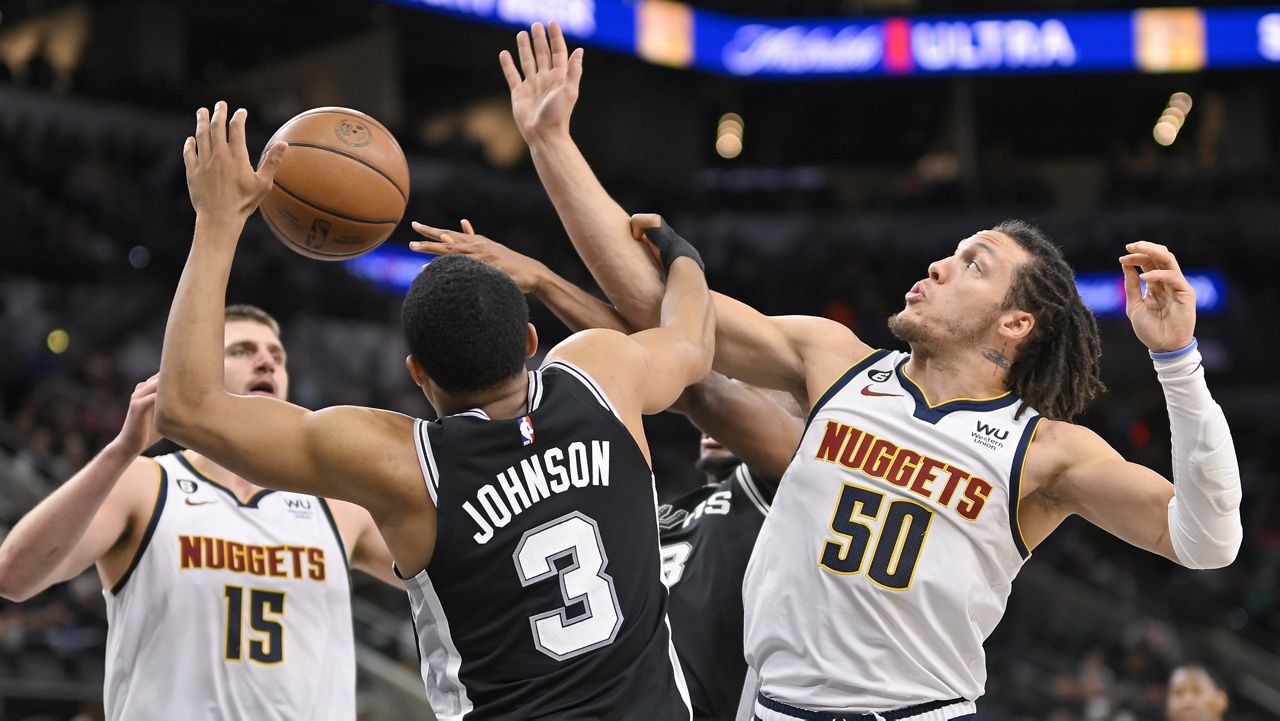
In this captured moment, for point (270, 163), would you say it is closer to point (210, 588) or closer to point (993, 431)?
point (210, 588)

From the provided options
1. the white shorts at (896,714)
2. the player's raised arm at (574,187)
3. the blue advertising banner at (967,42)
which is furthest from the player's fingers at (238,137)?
the blue advertising banner at (967,42)

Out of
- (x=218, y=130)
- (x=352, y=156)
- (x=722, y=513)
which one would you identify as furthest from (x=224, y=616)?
(x=218, y=130)

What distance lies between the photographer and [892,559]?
11.3 ft

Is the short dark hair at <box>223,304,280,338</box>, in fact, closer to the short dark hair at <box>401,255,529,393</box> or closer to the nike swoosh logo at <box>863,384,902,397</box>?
the short dark hair at <box>401,255,529,393</box>

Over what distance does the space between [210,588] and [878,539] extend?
2011mm

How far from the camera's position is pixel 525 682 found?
2824mm

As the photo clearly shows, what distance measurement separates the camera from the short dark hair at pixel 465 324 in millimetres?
2824

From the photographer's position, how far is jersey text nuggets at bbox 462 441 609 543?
2.83 meters

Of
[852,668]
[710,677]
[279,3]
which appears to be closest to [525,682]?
[852,668]

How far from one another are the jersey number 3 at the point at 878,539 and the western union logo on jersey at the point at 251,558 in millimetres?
1676

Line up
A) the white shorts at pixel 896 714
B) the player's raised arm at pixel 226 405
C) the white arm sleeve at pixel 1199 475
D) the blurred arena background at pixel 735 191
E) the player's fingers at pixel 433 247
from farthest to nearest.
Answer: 1. the blurred arena background at pixel 735 191
2. the player's fingers at pixel 433 247
3. the white shorts at pixel 896 714
4. the white arm sleeve at pixel 1199 475
5. the player's raised arm at pixel 226 405

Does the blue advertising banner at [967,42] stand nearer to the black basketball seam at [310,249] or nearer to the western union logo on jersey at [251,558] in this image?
the western union logo on jersey at [251,558]

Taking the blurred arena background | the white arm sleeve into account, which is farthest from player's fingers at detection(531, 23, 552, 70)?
the blurred arena background

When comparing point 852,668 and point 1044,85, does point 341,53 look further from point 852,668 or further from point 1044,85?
point 852,668
